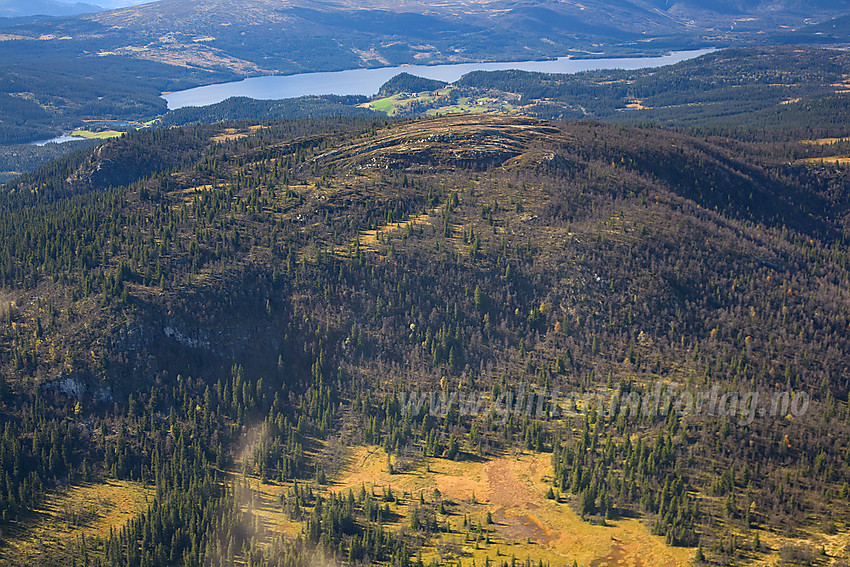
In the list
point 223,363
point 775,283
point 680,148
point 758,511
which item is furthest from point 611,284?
point 680,148

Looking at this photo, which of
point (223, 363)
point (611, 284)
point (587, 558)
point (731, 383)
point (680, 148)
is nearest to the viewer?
point (587, 558)

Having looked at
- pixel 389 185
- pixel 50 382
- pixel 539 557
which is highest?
pixel 389 185

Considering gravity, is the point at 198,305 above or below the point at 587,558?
above

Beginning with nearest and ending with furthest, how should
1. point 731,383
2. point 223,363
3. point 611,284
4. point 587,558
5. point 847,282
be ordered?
1. point 587,558
2. point 731,383
3. point 223,363
4. point 611,284
5. point 847,282

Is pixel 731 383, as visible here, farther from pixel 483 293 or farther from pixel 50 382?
pixel 50 382

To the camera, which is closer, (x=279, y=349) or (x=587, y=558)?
(x=587, y=558)

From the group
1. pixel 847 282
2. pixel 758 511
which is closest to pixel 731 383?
pixel 758 511

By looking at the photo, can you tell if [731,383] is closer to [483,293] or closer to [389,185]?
[483,293]
